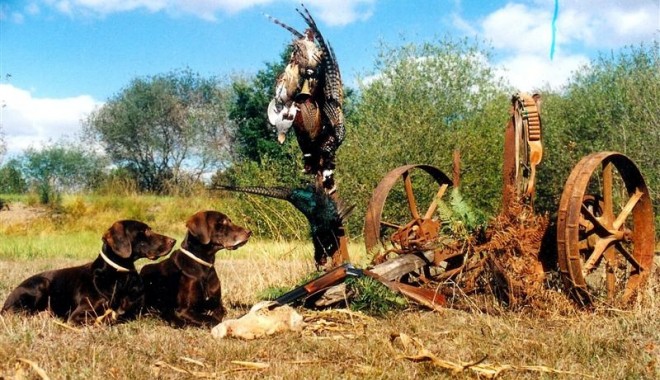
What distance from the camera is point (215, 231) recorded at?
6223 millimetres

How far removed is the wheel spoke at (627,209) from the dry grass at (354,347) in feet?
2.34

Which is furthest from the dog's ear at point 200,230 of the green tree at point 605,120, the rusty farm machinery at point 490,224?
the green tree at point 605,120

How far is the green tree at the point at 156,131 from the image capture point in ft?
154

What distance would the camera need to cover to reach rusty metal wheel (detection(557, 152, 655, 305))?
611cm

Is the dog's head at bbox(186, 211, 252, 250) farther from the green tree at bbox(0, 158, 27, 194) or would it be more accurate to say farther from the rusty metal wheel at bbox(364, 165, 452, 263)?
the green tree at bbox(0, 158, 27, 194)

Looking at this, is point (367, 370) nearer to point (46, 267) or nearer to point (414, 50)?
point (46, 267)

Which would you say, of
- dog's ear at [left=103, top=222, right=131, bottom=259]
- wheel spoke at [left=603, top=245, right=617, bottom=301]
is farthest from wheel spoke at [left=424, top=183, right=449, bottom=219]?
dog's ear at [left=103, top=222, right=131, bottom=259]

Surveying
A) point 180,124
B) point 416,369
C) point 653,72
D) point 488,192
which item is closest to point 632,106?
point 653,72

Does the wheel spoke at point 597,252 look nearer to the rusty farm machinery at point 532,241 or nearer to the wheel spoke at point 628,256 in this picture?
the rusty farm machinery at point 532,241

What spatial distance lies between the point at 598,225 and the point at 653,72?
22.2 meters

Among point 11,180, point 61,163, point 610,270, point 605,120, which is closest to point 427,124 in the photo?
point 605,120

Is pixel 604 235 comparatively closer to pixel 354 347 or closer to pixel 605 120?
pixel 354 347

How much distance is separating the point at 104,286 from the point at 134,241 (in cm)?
50

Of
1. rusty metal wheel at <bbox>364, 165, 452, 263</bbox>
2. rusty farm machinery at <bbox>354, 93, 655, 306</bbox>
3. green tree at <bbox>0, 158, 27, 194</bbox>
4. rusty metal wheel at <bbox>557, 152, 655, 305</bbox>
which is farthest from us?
green tree at <bbox>0, 158, 27, 194</bbox>
